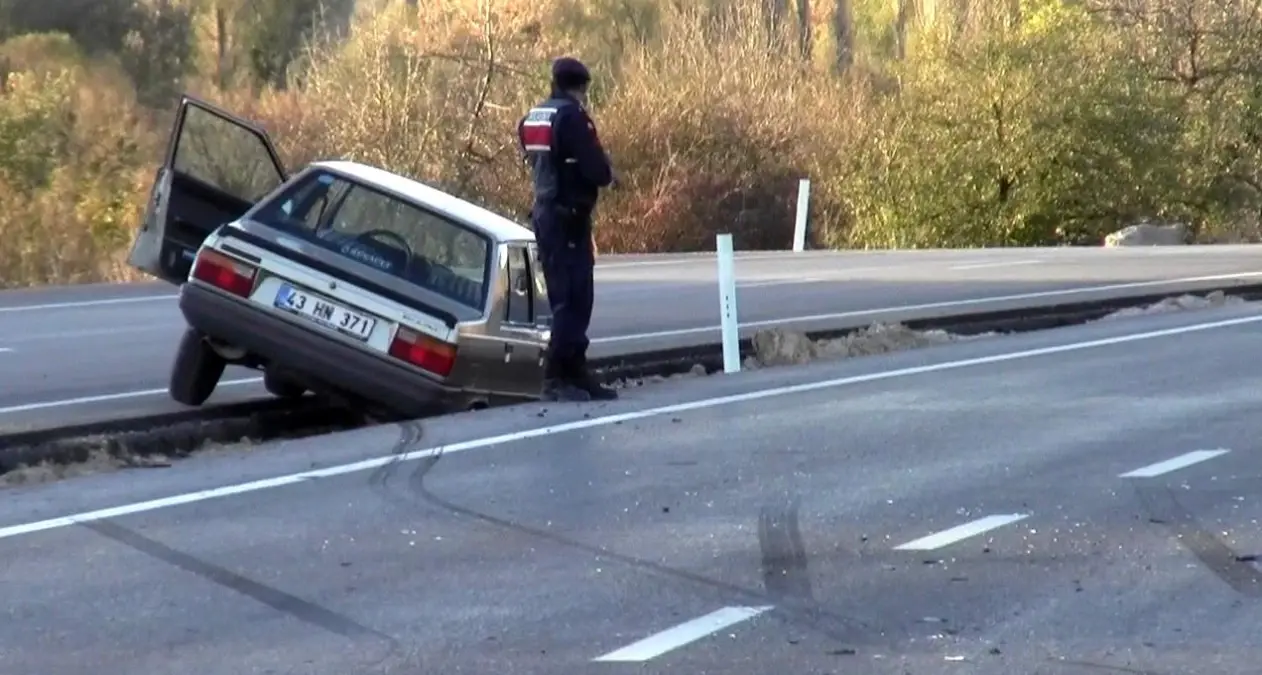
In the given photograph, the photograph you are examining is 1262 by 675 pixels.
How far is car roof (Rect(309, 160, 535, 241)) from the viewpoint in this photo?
11617 mm

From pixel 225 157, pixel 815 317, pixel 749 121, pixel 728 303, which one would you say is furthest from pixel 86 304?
pixel 749 121

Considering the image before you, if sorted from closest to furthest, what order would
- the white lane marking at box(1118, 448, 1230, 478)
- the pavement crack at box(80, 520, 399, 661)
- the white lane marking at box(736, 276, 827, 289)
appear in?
the pavement crack at box(80, 520, 399, 661) → the white lane marking at box(1118, 448, 1230, 478) → the white lane marking at box(736, 276, 827, 289)

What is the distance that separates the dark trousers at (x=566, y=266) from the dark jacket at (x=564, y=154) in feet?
0.27

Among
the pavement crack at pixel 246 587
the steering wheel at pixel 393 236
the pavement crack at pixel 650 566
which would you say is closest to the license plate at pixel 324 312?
the steering wheel at pixel 393 236

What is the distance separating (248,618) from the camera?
22.2 feet

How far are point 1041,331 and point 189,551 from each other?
35.4 ft

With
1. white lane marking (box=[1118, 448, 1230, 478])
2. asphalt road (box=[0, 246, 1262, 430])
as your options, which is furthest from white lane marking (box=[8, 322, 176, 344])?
white lane marking (box=[1118, 448, 1230, 478])

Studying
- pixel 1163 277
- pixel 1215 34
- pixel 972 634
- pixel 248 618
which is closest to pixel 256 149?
pixel 248 618

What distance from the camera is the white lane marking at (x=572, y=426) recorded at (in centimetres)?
858

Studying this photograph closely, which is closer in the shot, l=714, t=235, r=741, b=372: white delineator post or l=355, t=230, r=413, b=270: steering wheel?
l=355, t=230, r=413, b=270: steering wheel

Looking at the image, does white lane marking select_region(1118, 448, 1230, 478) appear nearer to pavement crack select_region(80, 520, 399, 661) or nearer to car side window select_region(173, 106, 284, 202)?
pavement crack select_region(80, 520, 399, 661)

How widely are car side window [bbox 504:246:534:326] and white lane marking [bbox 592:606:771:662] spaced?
15.8 ft

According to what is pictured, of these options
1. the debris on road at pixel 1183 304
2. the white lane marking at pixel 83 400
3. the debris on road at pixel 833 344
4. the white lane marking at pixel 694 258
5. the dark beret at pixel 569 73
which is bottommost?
the white lane marking at pixel 694 258

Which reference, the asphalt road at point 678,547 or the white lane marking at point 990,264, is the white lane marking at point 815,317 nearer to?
the asphalt road at point 678,547
